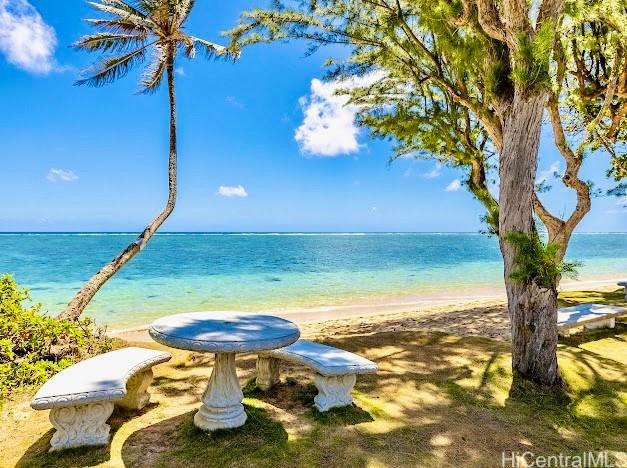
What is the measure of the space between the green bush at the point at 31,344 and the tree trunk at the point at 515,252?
632cm

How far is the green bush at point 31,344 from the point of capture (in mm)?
4730

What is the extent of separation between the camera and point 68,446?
10.7 ft

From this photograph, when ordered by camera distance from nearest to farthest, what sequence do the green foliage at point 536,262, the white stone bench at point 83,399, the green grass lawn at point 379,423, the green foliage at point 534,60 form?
the white stone bench at point 83,399 < the green grass lawn at point 379,423 < the green foliage at point 534,60 < the green foliage at point 536,262

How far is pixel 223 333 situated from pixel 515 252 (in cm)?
390

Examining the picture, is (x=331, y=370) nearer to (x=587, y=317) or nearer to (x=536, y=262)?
(x=536, y=262)

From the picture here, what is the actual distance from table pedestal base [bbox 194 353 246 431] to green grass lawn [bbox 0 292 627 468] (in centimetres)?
9

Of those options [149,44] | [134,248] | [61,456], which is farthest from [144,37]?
[61,456]

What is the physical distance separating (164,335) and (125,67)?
871 centimetres

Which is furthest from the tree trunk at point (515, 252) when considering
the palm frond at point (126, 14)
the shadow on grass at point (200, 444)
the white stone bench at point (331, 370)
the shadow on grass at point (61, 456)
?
the palm frond at point (126, 14)

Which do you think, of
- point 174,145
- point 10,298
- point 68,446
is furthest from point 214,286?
point 68,446

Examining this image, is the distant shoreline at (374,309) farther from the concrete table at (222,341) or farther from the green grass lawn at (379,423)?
the concrete table at (222,341)

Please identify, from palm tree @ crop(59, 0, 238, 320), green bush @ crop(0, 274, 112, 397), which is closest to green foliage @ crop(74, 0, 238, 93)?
palm tree @ crop(59, 0, 238, 320)

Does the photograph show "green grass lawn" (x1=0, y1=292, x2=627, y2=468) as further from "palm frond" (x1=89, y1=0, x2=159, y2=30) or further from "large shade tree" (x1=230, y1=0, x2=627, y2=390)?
"palm frond" (x1=89, y1=0, x2=159, y2=30)

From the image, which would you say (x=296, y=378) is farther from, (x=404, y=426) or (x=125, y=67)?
(x=125, y=67)
